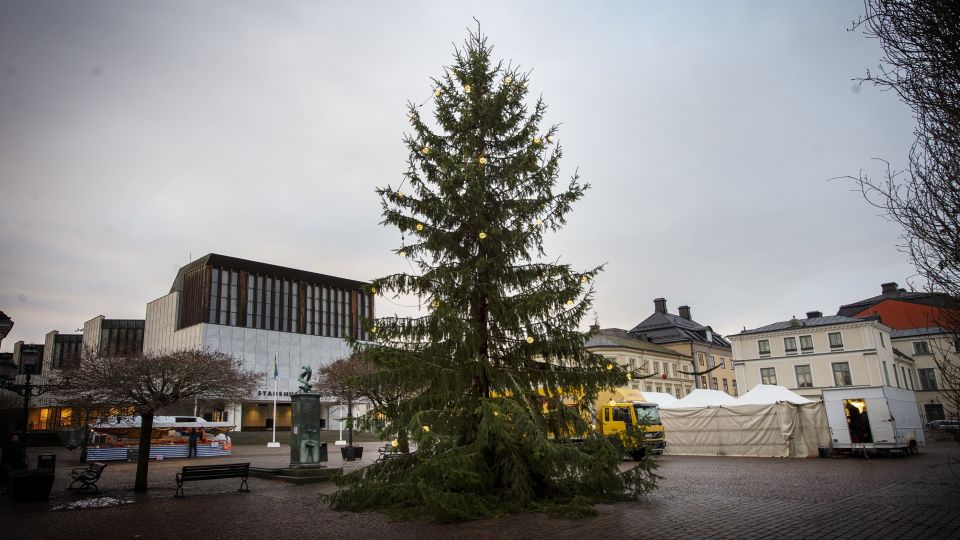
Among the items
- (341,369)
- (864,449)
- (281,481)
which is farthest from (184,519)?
(341,369)

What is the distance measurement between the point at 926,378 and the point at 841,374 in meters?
18.8

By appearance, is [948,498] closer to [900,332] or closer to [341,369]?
[341,369]

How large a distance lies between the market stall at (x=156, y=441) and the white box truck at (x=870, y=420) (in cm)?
3214

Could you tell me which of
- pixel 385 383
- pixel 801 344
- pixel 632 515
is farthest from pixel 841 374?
pixel 385 383

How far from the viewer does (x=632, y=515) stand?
35.5ft

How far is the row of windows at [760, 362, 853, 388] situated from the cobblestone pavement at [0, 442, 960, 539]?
36.8 m

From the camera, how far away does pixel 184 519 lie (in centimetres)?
1193

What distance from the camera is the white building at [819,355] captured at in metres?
49.6

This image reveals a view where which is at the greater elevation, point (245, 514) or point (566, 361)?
point (566, 361)

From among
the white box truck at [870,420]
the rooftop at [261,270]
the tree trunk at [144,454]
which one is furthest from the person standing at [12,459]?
the rooftop at [261,270]

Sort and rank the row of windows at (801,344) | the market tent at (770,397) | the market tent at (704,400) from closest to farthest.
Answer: the market tent at (770,397), the market tent at (704,400), the row of windows at (801,344)

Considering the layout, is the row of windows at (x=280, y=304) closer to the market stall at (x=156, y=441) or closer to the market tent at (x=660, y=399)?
the market stall at (x=156, y=441)

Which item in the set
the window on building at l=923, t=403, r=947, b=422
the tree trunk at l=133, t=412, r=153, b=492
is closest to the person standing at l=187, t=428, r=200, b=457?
the tree trunk at l=133, t=412, r=153, b=492

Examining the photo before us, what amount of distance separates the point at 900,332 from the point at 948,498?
61752mm
